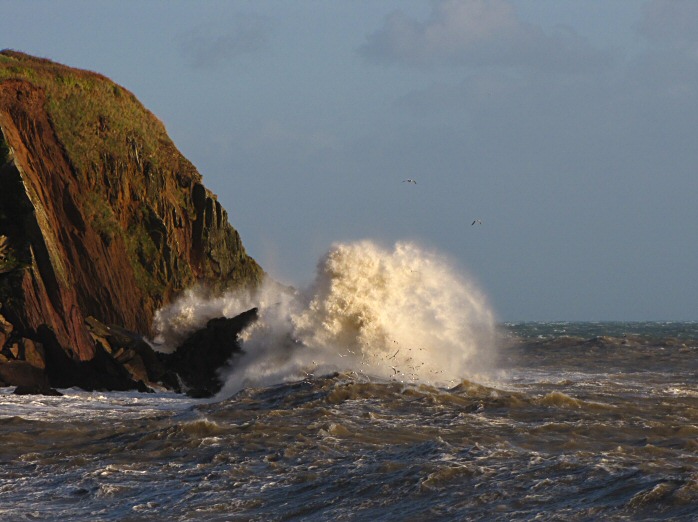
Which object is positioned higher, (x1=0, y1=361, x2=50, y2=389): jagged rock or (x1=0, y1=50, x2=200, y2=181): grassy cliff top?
(x1=0, y1=50, x2=200, y2=181): grassy cliff top

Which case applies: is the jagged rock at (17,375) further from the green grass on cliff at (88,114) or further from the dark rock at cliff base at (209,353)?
the green grass on cliff at (88,114)

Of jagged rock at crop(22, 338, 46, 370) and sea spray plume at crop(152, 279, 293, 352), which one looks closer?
jagged rock at crop(22, 338, 46, 370)

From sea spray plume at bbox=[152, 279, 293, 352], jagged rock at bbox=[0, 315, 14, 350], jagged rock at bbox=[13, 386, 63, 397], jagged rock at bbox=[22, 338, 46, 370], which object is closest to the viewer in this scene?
jagged rock at bbox=[13, 386, 63, 397]

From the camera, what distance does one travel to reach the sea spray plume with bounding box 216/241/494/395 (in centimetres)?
2569

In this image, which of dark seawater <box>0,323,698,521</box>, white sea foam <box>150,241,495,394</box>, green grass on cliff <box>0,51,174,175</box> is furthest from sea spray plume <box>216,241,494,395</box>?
green grass on cliff <box>0,51,174,175</box>

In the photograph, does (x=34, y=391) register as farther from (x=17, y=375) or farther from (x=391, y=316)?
(x=391, y=316)

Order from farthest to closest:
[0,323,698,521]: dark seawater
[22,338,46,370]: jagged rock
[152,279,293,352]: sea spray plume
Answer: [152,279,293,352]: sea spray plume, [22,338,46,370]: jagged rock, [0,323,698,521]: dark seawater

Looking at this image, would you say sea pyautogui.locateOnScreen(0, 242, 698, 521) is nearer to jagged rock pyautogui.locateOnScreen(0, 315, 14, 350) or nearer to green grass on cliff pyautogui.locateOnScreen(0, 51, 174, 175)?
jagged rock pyautogui.locateOnScreen(0, 315, 14, 350)

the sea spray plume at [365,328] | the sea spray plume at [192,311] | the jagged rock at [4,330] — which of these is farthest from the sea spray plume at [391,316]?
the jagged rock at [4,330]

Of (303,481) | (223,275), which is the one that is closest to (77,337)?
(223,275)

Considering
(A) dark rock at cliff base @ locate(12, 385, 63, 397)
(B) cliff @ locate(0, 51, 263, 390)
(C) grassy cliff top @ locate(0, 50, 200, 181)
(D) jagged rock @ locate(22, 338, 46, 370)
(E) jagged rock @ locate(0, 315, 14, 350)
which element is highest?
(C) grassy cliff top @ locate(0, 50, 200, 181)

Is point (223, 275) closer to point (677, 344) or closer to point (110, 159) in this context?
point (110, 159)

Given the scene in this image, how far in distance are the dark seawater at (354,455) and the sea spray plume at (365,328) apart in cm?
262

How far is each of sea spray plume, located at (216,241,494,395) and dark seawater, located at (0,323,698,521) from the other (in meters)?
2.62
